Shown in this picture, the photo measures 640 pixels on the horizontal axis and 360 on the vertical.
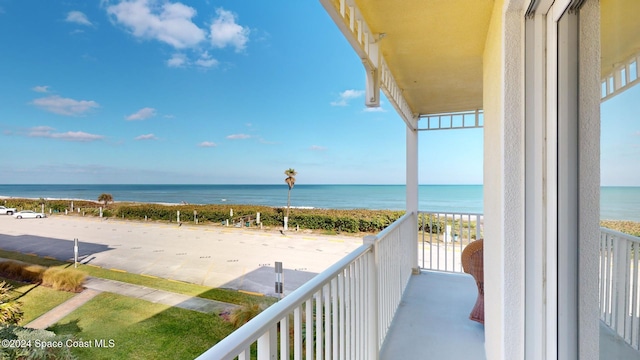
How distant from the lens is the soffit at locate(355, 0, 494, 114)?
1631 millimetres

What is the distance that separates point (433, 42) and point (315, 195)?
22676 mm

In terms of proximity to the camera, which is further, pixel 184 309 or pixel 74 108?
pixel 74 108

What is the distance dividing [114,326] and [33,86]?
8911 mm

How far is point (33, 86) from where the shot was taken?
33.8 feet

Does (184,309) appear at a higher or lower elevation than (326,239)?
lower

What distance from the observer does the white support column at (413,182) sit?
3.76m

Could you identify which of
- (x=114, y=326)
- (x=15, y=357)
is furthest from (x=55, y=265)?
(x=15, y=357)

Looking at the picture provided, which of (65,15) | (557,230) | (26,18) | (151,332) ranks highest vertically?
(65,15)

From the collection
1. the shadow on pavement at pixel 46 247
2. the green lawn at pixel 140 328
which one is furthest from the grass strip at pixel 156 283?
the green lawn at pixel 140 328

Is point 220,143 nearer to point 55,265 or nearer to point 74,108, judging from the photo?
point 74,108

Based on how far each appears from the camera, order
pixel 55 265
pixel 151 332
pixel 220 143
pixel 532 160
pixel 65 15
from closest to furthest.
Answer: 1. pixel 532 160
2. pixel 151 332
3. pixel 55 265
4. pixel 65 15
5. pixel 220 143

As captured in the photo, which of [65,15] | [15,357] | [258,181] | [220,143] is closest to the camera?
[15,357]

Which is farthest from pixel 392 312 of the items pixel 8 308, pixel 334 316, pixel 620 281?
pixel 8 308

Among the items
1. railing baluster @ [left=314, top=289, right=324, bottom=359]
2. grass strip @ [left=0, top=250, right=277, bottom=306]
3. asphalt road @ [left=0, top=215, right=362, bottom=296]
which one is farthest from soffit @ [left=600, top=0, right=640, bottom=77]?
asphalt road @ [left=0, top=215, right=362, bottom=296]
